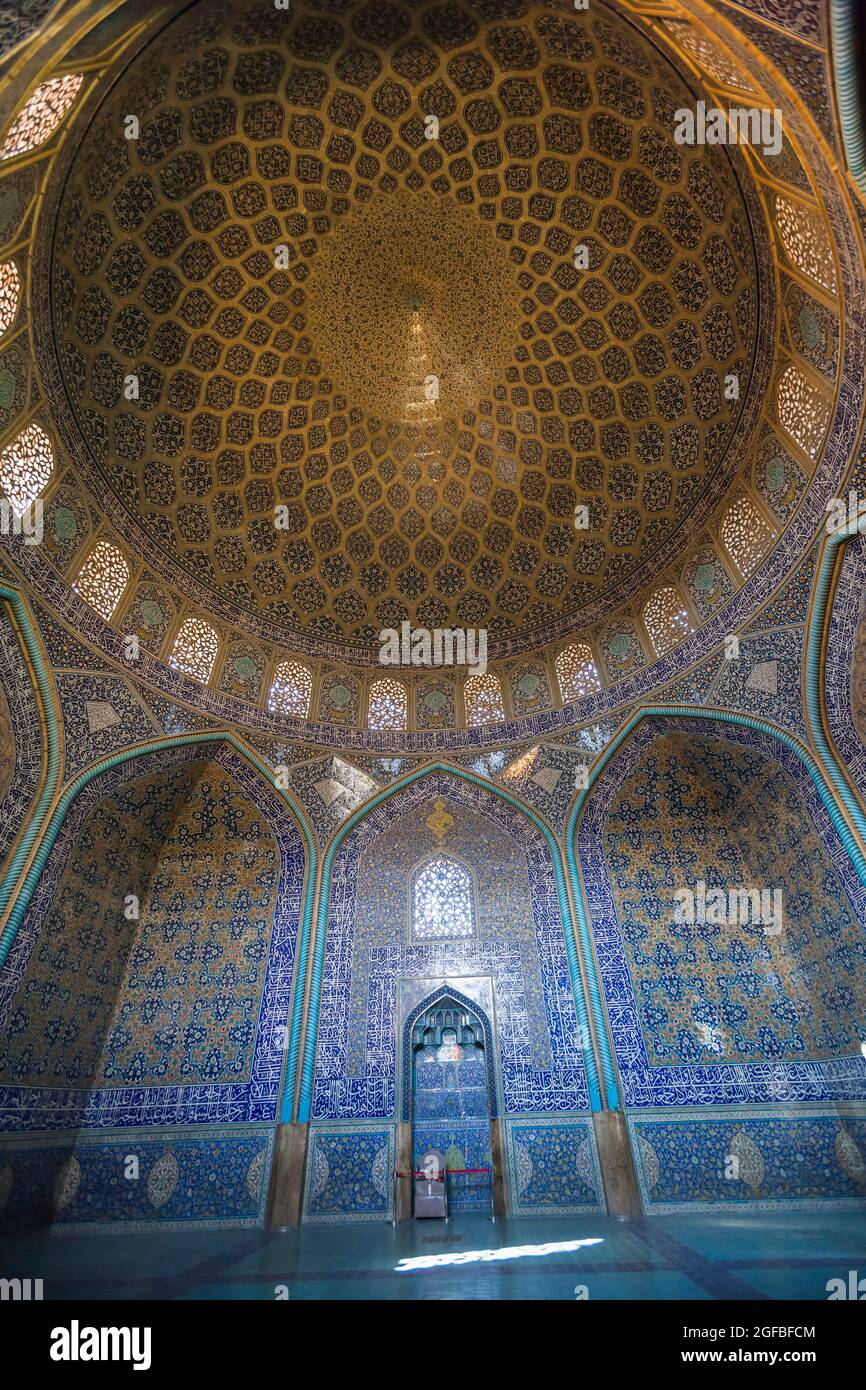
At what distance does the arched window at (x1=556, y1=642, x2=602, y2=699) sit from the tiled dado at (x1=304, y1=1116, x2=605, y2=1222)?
19.4 ft

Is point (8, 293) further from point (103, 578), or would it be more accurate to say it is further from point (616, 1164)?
point (616, 1164)

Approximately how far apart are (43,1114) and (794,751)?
10.1 meters

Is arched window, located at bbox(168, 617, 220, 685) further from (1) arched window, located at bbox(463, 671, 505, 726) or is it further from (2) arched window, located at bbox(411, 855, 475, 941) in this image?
(2) arched window, located at bbox(411, 855, 475, 941)

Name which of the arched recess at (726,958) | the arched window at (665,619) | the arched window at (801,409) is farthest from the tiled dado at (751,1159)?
the arched window at (801,409)

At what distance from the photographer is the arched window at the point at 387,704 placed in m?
12.0

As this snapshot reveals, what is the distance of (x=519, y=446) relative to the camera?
11.7 meters

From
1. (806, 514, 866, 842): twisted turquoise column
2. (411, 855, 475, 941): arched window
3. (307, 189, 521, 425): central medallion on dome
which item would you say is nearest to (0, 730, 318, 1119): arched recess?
(411, 855, 475, 941): arched window

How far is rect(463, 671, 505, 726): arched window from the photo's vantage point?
39.2ft

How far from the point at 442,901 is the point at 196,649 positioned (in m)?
5.37

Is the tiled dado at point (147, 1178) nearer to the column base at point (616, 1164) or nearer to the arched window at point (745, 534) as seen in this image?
the column base at point (616, 1164)

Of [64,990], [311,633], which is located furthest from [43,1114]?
[311,633]

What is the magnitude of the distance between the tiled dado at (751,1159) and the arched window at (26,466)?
1062 centimetres

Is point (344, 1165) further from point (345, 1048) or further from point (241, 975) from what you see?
point (241, 975)

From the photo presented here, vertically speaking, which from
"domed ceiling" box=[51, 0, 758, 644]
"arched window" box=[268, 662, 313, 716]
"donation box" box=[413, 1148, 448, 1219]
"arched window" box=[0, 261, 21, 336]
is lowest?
"donation box" box=[413, 1148, 448, 1219]
